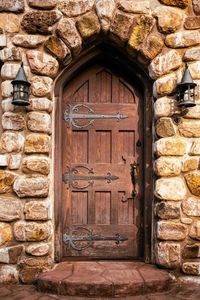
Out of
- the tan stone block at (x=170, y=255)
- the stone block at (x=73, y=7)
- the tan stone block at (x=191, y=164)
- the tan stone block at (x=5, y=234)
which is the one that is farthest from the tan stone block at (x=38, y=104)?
the tan stone block at (x=170, y=255)

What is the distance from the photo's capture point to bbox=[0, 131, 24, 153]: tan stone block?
3072mm

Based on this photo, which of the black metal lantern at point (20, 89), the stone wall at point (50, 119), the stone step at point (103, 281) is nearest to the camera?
the stone step at point (103, 281)

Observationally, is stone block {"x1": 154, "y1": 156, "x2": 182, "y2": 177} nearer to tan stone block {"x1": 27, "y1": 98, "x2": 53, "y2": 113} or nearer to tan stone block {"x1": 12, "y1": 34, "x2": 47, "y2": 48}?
tan stone block {"x1": 27, "y1": 98, "x2": 53, "y2": 113}

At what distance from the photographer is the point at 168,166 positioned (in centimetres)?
311

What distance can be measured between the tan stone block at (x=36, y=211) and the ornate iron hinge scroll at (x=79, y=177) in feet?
1.39

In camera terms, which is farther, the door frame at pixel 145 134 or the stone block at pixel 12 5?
the door frame at pixel 145 134

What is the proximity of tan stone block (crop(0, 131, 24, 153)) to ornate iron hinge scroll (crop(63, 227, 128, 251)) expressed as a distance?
39.7 inches

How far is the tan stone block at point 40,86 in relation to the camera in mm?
3109

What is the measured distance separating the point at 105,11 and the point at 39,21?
2.02ft

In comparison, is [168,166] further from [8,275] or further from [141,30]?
[8,275]

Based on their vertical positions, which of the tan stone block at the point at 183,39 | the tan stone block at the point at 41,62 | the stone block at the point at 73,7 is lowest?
the tan stone block at the point at 41,62

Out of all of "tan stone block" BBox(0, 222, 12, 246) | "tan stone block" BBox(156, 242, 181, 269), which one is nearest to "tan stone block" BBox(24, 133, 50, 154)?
"tan stone block" BBox(0, 222, 12, 246)

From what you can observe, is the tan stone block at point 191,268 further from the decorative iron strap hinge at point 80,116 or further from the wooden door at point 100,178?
the decorative iron strap hinge at point 80,116

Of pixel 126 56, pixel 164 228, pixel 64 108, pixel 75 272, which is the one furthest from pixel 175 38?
pixel 75 272
